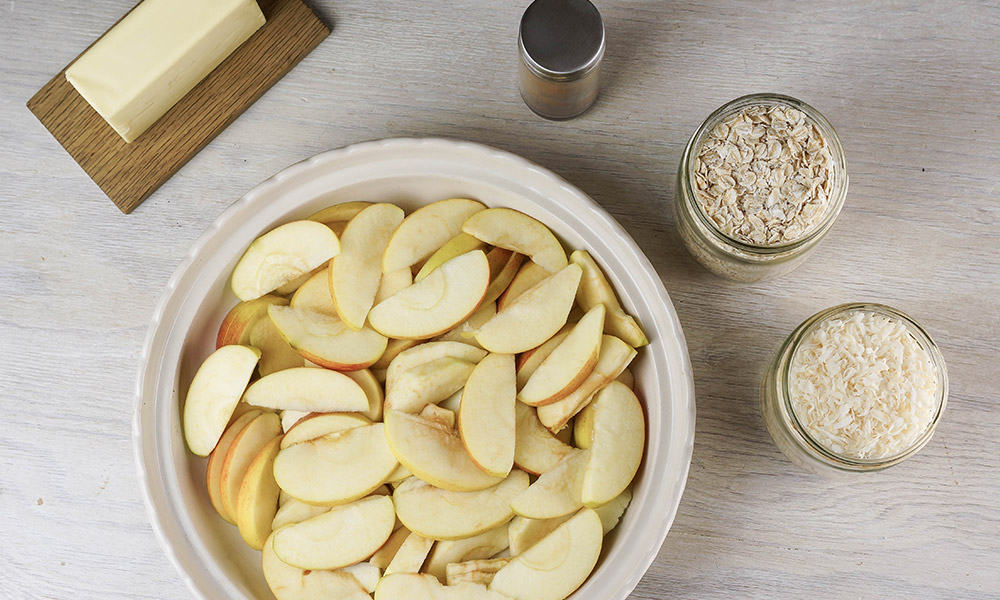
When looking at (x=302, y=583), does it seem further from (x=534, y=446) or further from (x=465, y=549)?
(x=534, y=446)

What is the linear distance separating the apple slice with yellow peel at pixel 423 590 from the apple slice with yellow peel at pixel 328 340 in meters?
0.22

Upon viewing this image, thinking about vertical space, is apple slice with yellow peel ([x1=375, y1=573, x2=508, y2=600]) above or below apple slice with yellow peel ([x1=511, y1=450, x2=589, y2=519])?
below

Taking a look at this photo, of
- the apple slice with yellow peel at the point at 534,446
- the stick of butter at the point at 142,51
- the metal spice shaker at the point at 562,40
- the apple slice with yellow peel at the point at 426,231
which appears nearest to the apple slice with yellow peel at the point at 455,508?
the apple slice with yellow peel at the point at 534,446

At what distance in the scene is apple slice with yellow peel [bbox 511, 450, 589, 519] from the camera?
76 centimetres

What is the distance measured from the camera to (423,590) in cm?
76

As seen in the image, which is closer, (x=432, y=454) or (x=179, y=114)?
(x=432, y=454)

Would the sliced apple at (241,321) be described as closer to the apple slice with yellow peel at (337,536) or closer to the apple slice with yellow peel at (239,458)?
the apple slice with yellow peel at (239,458)

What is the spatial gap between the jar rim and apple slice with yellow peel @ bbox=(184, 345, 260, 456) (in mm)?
478

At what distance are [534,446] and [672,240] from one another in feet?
0.94

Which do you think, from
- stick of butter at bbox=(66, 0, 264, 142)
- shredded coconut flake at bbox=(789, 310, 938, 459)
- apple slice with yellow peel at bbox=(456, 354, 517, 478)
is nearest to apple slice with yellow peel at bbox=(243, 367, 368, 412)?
apple slice with yellow peel at bbox=(456, 354, 517, 478)

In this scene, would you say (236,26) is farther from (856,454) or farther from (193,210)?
(856,454)

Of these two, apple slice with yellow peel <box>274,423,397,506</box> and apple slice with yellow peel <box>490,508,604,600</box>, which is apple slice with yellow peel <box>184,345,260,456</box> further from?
apple slice with yellow peel <box>490,508,604,600</box>

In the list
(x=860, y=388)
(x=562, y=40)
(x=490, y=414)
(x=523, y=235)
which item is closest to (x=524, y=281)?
(x=523, y=235)

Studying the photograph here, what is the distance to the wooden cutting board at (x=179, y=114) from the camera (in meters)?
0.89
